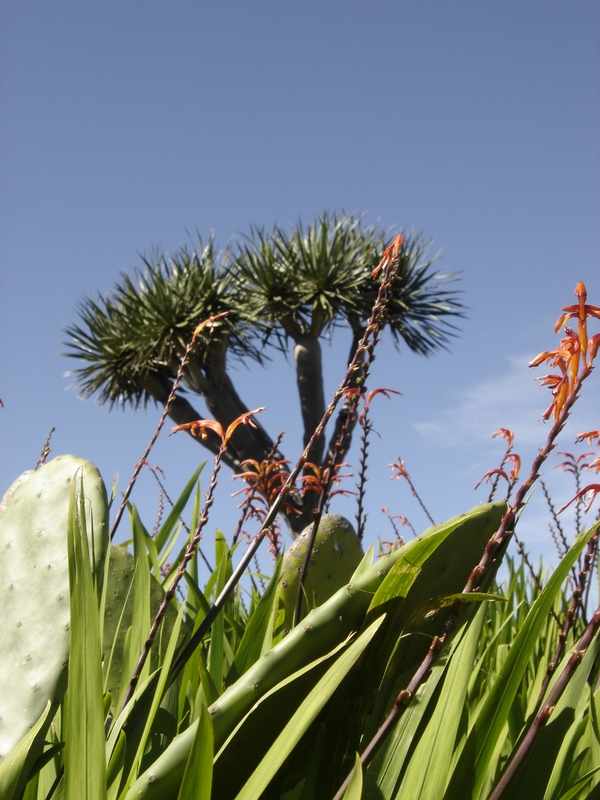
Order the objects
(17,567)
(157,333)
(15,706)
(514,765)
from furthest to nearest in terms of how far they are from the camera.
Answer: (157,333) → (17,567) → (15,706) → (514,765)

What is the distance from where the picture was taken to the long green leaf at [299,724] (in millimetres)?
717

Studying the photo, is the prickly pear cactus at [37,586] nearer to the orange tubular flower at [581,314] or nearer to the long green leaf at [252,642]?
the long green leaf at [252,642]

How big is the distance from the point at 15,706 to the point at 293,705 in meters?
0.48

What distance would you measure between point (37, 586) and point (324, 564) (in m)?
1.30

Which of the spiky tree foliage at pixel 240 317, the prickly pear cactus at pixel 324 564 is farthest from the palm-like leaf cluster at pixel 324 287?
the prickly pear cactus at pixel 324 564

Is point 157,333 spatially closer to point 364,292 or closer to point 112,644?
point 364,292

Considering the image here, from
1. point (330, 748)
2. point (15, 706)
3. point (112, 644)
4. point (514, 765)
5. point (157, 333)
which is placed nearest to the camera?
point (514, 765)

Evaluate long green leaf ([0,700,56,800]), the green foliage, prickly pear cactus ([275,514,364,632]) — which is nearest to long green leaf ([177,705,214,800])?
the green foliage

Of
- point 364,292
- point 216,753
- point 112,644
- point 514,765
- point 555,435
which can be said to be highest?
point 364,292

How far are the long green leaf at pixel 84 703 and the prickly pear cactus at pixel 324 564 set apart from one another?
1.53 metres

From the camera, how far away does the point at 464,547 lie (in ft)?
3.14

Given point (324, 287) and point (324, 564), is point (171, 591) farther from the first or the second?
point (324, 287)

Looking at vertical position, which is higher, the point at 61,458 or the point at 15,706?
the point at 61,458

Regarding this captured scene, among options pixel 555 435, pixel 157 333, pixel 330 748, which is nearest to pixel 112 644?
pixel 330 748
